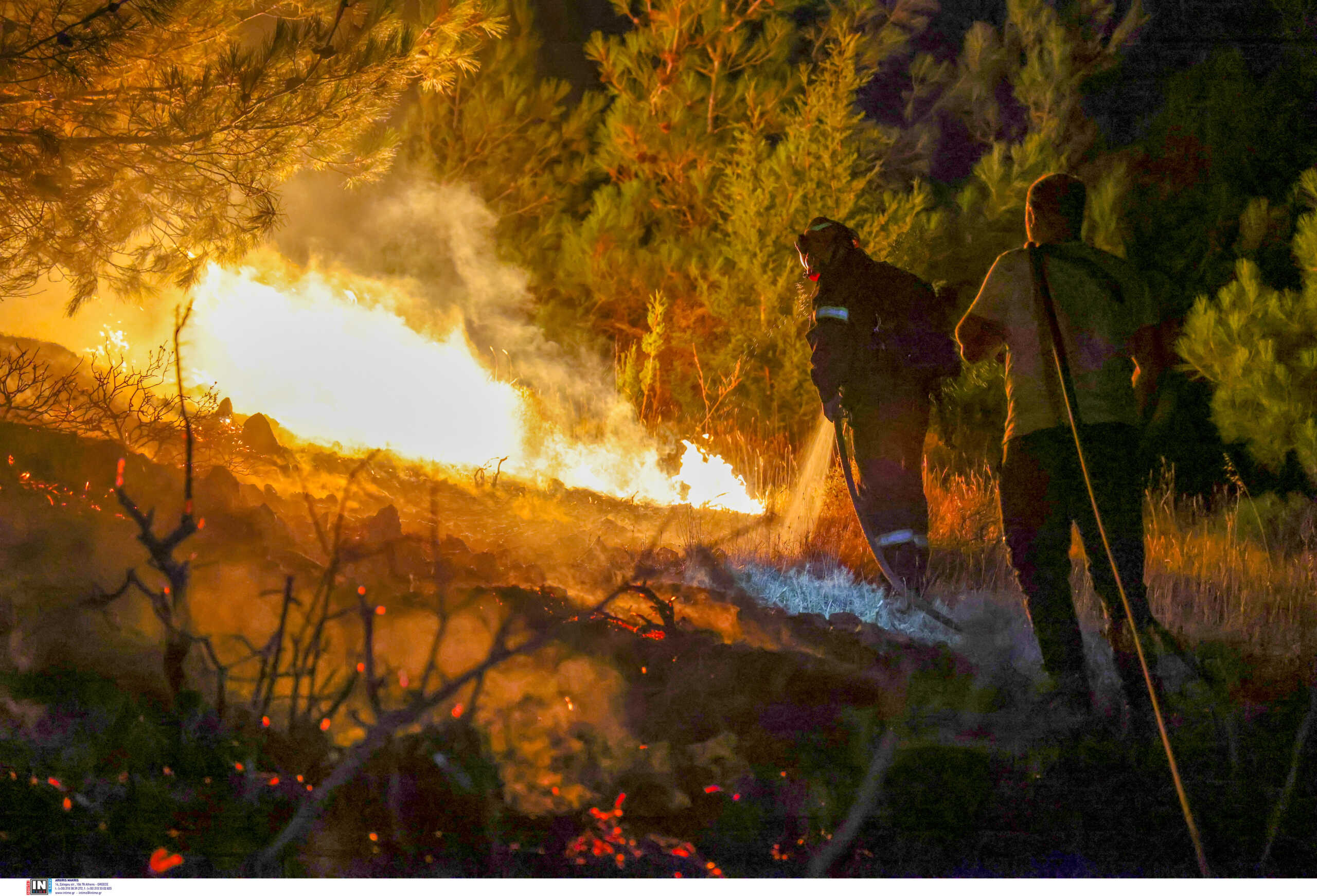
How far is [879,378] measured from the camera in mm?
4383

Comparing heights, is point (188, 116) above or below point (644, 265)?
below

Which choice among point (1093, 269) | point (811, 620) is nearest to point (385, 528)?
point (811, 620)

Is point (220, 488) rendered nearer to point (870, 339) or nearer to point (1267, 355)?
point (870, 339)

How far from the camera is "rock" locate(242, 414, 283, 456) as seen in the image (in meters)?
5.71

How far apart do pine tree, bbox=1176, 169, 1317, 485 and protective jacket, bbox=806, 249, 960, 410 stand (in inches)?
Result: 113

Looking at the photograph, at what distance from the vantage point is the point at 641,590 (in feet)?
12.2

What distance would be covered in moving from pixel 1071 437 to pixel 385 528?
259 centimetres

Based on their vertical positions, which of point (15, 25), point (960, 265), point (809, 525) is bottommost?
point (809, 525)

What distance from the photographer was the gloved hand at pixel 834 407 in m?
4.41

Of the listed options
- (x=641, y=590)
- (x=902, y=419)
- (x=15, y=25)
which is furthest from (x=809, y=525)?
(x=15, y=25)

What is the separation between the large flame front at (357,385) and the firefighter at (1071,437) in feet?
11.4

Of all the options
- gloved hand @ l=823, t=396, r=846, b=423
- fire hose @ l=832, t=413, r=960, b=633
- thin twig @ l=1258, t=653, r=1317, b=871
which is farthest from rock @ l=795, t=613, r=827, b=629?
thin twig @ l=1258, t=653, r=1317, b=871

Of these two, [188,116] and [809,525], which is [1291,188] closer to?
[809,525]

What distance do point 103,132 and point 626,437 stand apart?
4060mm
